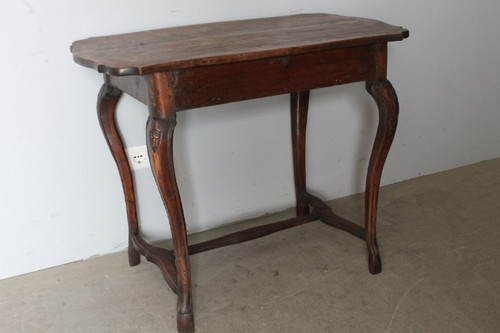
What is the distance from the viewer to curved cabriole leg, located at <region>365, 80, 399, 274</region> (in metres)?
1.75

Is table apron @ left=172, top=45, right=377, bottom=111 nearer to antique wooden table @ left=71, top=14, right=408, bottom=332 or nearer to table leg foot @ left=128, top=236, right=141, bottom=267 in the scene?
antique wooden table @ left=71, top=14, right=408, bottom=332

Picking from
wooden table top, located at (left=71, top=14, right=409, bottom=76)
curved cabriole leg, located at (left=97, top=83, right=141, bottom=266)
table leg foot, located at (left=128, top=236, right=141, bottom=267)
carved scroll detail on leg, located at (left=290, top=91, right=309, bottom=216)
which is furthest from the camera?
carved scroll detail on leg, located at (left=290, top=91, right=309, bottom=216)

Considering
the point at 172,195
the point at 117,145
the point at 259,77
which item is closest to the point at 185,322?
the point at 172,195

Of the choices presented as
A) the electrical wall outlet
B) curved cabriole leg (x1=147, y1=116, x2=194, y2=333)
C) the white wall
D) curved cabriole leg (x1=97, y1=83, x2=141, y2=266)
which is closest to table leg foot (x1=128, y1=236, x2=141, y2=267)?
curved cabriole leg (x1=97, y1=83, x2=141, y2=266)

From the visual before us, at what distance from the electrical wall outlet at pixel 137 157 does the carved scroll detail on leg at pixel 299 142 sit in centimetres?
61

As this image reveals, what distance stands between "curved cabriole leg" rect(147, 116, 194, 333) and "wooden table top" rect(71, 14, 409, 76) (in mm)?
171

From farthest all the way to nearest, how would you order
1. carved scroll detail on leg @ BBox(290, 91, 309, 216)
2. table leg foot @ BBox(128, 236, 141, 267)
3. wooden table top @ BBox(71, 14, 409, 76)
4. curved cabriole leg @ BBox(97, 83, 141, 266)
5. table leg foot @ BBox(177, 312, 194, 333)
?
1. carved scroll detail on leg @ BBox(290, 91, 309, 216)
2. table leg foot @ BBox(128, 236, 141, 267)
3. curved cabriole leg @ BBox(97, 83, 141, 266)
4. table leg foot @ BBox(177, 312, 194, 333)
5. wooden table top @ BBox(71, 14, 409, 76)

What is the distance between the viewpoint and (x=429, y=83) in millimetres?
2600

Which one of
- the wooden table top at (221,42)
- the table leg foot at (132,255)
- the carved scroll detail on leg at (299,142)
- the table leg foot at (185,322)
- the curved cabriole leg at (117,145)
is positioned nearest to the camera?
the wooden table top at (221,42)

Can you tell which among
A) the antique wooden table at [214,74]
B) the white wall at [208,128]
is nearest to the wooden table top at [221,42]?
the antique wooden table at [214,74]

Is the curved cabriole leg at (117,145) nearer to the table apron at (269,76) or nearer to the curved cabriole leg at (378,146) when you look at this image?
the table apron at (269,76)

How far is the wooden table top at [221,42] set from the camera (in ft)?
4.64

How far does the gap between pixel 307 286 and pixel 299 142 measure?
0.64 meters

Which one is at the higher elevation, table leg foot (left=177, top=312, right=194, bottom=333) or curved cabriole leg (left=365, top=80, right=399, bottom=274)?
curved cabriole leg (left=365, top=80, right=399, bottom=274)
